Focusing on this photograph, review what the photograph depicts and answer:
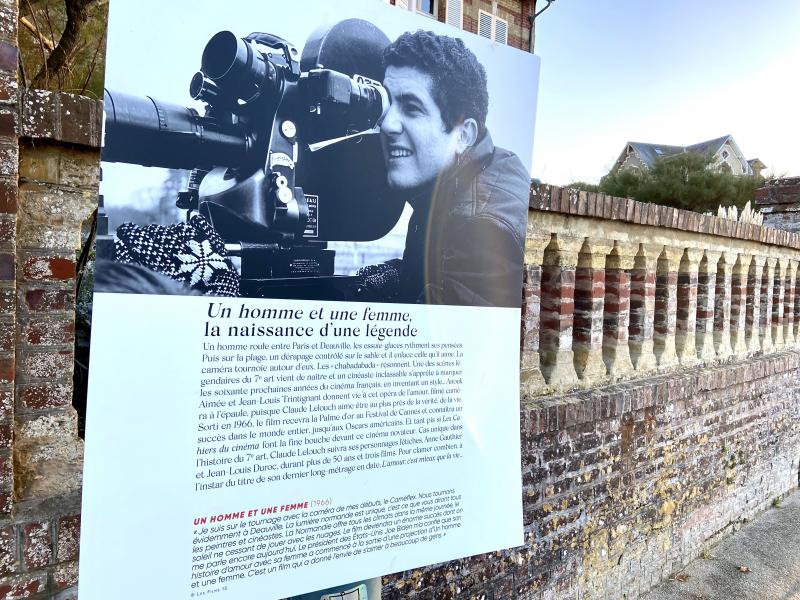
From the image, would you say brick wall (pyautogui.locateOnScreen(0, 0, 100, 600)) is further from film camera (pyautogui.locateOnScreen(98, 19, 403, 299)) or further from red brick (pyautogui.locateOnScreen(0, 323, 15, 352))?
film camera (pyautogui.locateOnScreen(98, 19, 403, 299))

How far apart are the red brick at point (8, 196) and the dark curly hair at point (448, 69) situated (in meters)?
1.08

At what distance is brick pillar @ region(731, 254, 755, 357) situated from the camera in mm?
4547

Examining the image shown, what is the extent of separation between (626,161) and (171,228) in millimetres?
30241

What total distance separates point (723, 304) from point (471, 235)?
3367mm

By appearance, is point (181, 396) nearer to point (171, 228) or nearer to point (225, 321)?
point (225, 321)

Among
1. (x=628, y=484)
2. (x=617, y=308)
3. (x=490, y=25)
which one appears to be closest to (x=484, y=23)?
(x=490, y=25)

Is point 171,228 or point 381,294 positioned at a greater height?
point 171,228

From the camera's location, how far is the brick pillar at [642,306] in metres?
3.51

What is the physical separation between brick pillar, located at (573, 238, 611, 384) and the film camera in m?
1.76

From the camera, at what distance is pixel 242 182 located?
4.78 feet

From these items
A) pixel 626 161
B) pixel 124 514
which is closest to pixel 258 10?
pixel 124 514

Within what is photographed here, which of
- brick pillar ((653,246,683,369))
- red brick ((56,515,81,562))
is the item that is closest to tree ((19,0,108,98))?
red brick ((56,515,81,562))

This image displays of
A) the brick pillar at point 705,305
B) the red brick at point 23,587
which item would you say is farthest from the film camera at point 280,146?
the brick pillar at point 705,305

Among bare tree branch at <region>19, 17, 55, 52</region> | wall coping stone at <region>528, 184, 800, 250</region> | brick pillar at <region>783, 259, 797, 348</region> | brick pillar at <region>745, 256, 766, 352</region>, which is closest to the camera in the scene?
bare tree branch at <region>19, 17, 55, 52</region>
